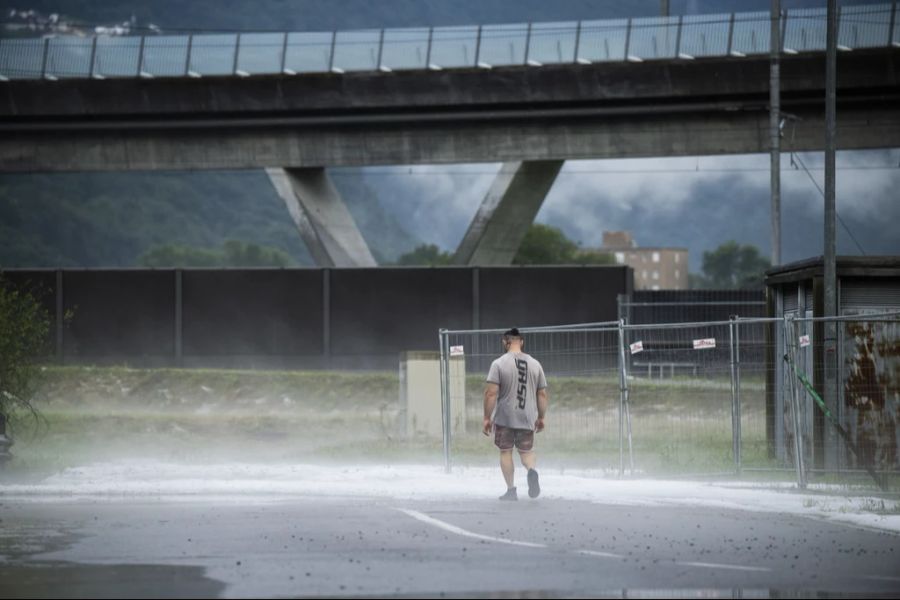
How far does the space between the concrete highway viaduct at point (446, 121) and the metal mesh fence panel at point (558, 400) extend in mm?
16635

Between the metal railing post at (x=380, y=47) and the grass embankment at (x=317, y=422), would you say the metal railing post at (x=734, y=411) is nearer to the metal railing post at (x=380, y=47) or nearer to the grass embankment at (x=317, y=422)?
the grass embankment at (x=317, y=422)

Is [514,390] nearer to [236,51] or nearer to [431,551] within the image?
[431,551]

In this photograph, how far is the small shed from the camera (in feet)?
64.1

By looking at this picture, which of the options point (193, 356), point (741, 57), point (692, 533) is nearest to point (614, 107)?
point (741, 57)

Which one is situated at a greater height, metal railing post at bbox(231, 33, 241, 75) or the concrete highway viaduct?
metal railing post at bbox(231, 33, 241, 75)

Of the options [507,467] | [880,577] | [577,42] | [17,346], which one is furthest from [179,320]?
[880,577]

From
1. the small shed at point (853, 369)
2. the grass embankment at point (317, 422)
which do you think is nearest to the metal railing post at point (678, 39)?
the grass embankment at point (317, 422)

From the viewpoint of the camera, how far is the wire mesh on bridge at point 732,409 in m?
19.6

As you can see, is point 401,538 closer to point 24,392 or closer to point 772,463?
point 772,463

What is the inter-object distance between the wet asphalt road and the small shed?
15.4 ft

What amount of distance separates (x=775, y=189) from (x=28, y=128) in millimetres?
28198

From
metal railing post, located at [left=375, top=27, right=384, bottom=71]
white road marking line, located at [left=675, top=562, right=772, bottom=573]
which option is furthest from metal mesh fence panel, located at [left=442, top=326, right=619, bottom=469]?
metal railing post, located at [left=375, top=27, right=384, bottom=71]

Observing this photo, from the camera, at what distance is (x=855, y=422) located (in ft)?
64.6

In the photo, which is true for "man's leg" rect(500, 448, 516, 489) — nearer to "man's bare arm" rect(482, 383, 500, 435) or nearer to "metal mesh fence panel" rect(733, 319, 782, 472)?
"man's bare arm" rect(482, 383, 500, 435)
